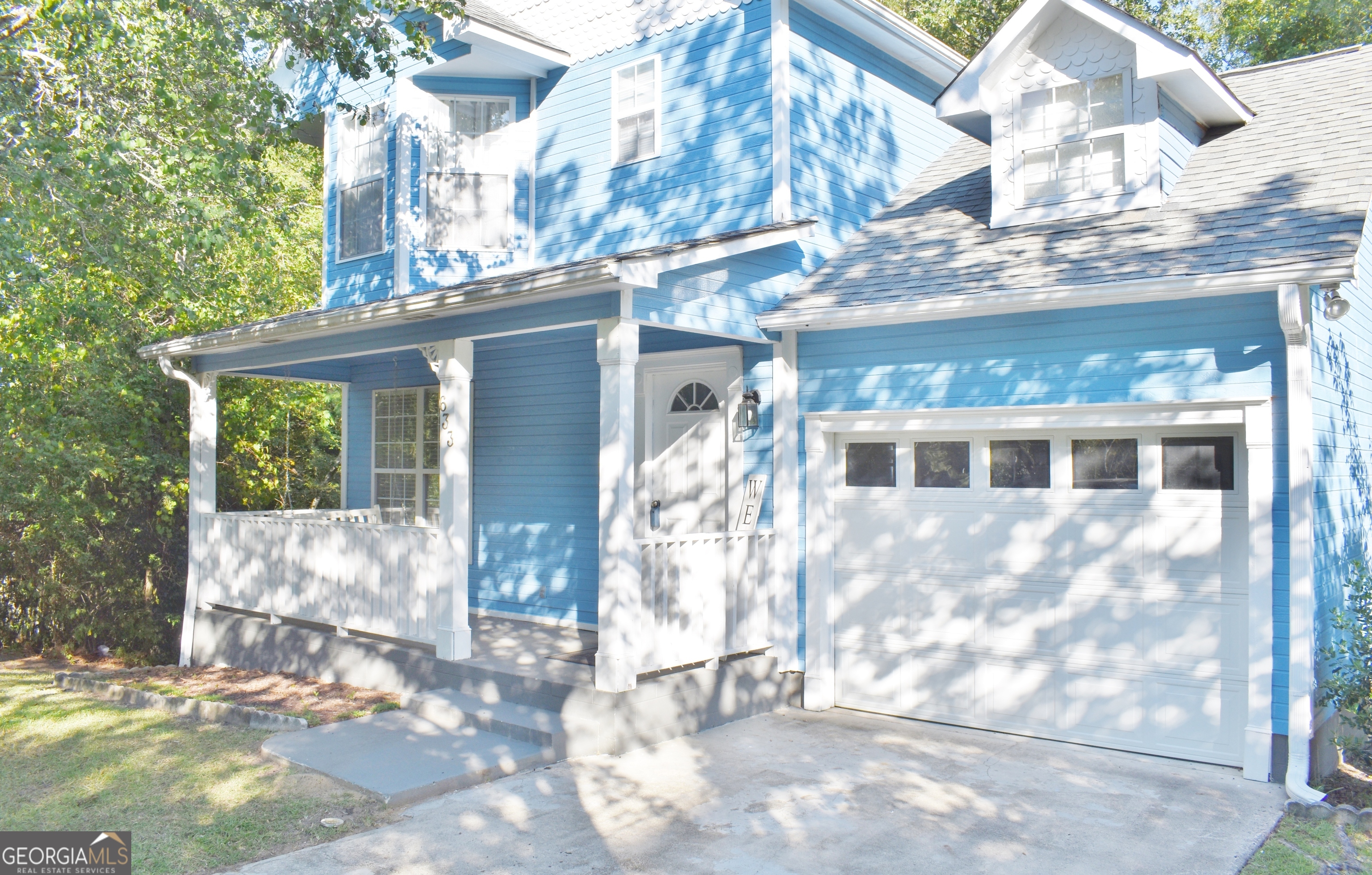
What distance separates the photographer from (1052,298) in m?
6.52

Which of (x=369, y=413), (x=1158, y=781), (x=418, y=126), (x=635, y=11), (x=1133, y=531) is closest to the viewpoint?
(x=1158, y=781)

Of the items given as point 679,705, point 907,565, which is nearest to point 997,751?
point 907,565

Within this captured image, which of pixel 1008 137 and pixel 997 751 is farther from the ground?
pixel 1008 137

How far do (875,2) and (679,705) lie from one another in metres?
6.35

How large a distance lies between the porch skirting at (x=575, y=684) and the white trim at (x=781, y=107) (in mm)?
3658

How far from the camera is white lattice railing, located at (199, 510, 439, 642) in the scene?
779cm

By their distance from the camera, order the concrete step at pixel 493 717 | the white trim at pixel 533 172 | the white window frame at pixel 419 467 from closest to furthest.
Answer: the concrete step at pixel 493 717 → the white trim at pixel 533 172 → the white window frame at pixel 419 467

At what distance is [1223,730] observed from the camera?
20.4ft

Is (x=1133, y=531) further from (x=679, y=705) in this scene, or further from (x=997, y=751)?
(x=679, y=705)

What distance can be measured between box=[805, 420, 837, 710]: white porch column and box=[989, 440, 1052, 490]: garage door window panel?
1.29 meters

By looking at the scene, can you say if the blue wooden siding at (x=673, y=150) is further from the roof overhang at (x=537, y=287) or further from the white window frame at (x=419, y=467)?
the white window frame at (x=419, y=467)

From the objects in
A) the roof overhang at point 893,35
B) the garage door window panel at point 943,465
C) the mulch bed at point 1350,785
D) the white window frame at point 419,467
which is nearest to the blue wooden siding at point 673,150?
the roof overhang at point 893,35

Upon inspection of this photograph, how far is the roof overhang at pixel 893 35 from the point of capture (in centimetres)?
875
